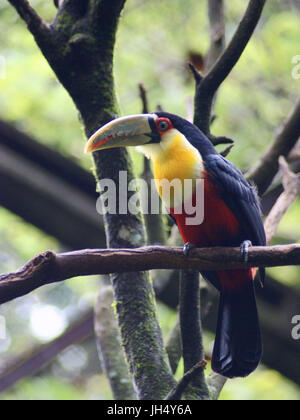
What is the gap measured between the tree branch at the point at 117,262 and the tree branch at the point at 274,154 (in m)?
1.48

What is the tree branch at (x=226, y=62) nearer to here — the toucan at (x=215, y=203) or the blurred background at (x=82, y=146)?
the toucan at (x=215, y=203)

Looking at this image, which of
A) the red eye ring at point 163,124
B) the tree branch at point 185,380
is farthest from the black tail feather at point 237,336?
the red eye ring at point 163,124

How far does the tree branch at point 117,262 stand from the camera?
2613mm

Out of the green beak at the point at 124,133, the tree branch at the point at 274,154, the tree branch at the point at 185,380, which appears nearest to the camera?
the tree branch at the point at 185,380

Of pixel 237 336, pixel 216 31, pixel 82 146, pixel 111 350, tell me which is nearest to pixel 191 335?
pixel 237 336

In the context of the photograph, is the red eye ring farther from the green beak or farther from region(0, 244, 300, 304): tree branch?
region(0, 244, 300, 304): tree branch

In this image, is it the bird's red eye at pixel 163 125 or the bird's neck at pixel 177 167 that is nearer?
the bird's neck at pixel 177 167

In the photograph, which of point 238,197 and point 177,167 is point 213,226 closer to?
point 238,197

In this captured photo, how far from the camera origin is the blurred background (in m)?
4.80

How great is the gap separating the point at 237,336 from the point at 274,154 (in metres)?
1.47

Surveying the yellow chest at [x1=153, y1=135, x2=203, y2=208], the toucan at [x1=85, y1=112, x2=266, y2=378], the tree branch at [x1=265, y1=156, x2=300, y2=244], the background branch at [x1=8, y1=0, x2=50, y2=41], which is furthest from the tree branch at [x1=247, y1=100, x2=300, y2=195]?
the background branch at [x1=8, y1=0, x2=50, y2=41]

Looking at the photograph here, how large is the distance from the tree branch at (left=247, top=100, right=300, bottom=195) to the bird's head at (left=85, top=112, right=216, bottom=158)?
792 mm
